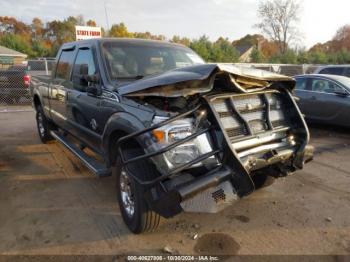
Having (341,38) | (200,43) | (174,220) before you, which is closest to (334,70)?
(174,220)

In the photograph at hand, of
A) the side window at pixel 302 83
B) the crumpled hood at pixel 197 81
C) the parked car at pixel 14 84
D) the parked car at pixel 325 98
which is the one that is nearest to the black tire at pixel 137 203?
the crumpled hood at pixel 197 81

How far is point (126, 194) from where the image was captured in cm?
365

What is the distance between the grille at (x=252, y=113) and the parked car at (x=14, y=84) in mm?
12766

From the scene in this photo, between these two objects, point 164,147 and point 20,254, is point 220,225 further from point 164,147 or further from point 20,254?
point 20,254

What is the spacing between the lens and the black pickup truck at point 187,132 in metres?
2.89

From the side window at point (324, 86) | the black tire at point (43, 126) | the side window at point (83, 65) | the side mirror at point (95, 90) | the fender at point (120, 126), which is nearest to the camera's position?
the fender at point (120, 126)

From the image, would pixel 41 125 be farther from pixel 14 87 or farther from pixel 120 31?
pixel 120 31

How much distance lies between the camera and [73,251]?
3.23 metres

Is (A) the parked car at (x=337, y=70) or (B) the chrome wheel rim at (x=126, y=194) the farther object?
(A) the parked car at (x=337, y=70)

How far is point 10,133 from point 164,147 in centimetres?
726

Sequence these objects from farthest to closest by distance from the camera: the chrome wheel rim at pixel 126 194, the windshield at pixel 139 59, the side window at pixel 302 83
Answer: the side window at pixel 302 83
the windshield at pixel 139 59
the chrome wheel rim at pixel 126 194

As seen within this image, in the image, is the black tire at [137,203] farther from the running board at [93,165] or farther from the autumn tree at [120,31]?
the autumn tree at [120,31]

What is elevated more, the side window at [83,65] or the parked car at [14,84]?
the side window at [83,65]

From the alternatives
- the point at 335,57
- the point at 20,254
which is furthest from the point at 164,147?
the point at 335,57
